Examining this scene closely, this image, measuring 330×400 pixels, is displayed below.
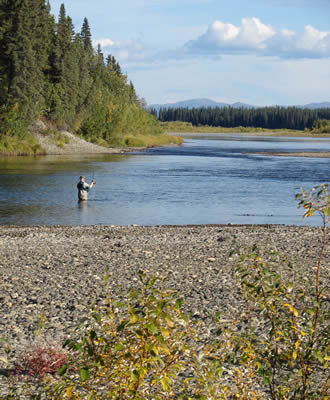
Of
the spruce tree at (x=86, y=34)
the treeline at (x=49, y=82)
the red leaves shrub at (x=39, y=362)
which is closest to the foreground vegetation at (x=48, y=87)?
the treeline at (x=49, y=82)

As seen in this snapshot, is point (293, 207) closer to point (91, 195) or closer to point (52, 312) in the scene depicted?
point (91, 195)

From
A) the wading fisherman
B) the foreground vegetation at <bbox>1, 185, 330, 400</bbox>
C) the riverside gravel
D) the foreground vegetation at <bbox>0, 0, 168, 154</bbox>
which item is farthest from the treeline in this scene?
the foreground vegetation at <bbox>1, 185, 330, 400</bbox>

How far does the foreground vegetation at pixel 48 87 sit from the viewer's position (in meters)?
69.0

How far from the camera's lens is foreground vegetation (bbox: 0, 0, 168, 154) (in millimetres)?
69000

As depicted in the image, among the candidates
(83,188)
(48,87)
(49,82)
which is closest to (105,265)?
(83,188)

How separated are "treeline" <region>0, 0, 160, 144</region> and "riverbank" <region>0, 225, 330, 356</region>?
51.1 m

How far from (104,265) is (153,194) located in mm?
21970

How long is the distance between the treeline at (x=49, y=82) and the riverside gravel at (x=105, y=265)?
5106cm

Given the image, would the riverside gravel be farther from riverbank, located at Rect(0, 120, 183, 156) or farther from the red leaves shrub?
riverbank, located at Rect(0, 120, 183, 156)

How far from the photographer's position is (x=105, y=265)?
14016 mm

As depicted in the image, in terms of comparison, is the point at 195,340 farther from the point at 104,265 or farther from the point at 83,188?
the point at 83,188

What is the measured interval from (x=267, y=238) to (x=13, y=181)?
25.0m

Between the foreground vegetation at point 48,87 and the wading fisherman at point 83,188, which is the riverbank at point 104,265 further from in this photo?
the foreground vegetation at point 48,87

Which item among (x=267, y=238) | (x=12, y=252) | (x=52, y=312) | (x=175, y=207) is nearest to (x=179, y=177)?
(x=175, y=207)
